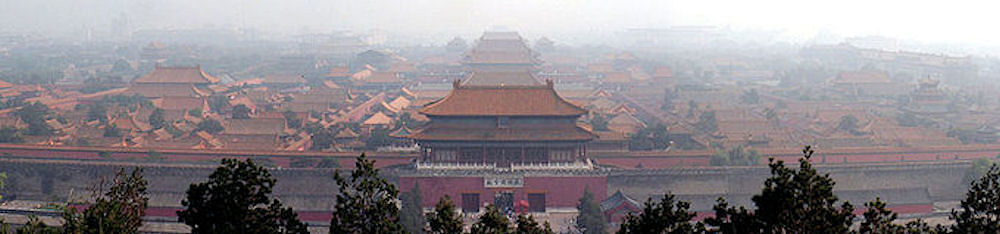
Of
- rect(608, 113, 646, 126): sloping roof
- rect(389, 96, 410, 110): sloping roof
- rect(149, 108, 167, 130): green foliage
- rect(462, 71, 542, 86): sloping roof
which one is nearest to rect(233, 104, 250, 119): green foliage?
rect(149, 108, 167, 130): green foliage

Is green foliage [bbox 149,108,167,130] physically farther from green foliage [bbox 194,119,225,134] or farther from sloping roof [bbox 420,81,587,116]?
sloping roof [bbox 420,81,587,116]

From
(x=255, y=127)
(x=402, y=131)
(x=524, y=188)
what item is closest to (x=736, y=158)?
(x=524, y=188)

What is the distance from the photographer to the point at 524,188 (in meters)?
25.2

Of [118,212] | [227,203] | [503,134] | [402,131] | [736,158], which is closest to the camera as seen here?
[227,203]

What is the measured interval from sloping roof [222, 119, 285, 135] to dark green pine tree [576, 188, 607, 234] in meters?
15.9

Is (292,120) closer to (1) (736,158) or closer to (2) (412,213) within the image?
(2) (412,213)

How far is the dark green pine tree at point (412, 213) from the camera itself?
21125 mm

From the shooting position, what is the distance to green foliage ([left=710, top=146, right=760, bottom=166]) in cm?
2858

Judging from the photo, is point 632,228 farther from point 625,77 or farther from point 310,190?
point 625,77

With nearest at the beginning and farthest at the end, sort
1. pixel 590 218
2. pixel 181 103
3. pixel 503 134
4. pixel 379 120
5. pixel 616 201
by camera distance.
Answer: pixel 590 218 < pixel 616 201 < pixel 503 134 < pixel 379 120 < pixel 181 103

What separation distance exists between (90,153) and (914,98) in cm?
4292

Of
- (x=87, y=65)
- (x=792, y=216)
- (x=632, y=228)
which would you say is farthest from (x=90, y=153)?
(x=87, y=65)

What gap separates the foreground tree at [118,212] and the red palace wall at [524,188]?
1142 centimetres

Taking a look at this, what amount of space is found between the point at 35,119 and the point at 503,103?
23867 millimetres
